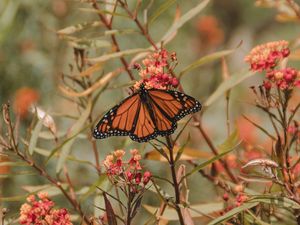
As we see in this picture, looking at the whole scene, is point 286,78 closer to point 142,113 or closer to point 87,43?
point 142,113

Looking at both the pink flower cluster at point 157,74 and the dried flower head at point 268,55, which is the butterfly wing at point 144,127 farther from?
the dried flower head at point 268,55

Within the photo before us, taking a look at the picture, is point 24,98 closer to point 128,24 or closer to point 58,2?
point 58,2

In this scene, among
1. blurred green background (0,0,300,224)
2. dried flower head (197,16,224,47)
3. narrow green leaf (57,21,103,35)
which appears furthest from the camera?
dried flower head (197,16,224,47)


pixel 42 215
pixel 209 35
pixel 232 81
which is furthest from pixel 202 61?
pixel 209 35

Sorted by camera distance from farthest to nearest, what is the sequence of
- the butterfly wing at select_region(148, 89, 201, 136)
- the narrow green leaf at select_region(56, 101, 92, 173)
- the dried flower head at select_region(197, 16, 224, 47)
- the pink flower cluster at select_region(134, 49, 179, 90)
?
1. the dried flower head at select_region(197, 16, 224, 47)
2. the narrow green leaf at select_region(56, 101, 92, 173)
3. the butterfly wing at select_region(148, 89, 201, 136)
4. the pink flower cluster at select_region(134, 49, 179, 90)

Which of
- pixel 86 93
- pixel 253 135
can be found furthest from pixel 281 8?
pixel 253 135

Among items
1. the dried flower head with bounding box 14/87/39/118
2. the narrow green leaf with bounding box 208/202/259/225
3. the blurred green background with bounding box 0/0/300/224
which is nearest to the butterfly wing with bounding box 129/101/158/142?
the narrow green leaf with bounding box 208/202/259/225

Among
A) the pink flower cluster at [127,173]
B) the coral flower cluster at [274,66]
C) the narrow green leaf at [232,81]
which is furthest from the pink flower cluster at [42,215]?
the narrow green leaf at [232,81]

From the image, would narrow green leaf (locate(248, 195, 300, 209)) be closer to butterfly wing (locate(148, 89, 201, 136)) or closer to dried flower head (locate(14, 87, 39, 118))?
butterfly wing (locate(148, 89, 201, 136))

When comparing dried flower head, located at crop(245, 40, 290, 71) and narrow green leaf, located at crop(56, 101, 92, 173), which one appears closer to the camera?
dried flower head, located at crop(245, 40, 290, 71)
